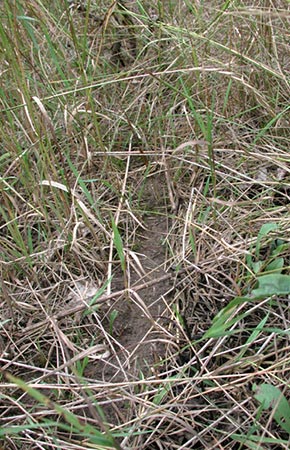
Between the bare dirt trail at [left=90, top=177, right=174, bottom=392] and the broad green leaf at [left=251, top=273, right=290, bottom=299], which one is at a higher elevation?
the broad green leaf at [left=251, top=273, right=290, bottom=299]

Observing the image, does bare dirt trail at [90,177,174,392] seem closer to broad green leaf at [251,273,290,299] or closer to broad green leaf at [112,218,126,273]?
broad green leaf at [112,218,126,273]

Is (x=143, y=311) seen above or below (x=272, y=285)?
below

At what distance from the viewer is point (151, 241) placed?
4.88 ft

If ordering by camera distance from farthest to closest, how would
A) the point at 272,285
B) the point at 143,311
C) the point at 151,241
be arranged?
the point at 151,241, the point at 143,311, the point at 272,285

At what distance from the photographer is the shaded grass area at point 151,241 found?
1.13m

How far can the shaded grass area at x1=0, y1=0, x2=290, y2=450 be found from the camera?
3.69 feet

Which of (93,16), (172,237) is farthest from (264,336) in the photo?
(93,16)

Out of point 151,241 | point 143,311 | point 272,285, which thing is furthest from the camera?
point 151,241

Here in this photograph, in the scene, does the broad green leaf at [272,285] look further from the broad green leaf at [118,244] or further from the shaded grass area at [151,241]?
the broad green leaf at [118,244]

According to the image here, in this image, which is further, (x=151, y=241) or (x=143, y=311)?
(x=151, y=241)

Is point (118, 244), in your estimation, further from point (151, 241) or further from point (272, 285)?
point (272, 285)

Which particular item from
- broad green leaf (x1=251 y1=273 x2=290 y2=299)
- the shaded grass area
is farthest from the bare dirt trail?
broad green leaf (x1=251 y1=273 x2=290 y2=299)

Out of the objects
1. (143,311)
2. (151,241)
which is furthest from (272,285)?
Answer: (151,241)

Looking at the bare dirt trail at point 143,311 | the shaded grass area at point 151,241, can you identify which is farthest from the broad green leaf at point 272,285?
the bare dirt trail at point 143,311
